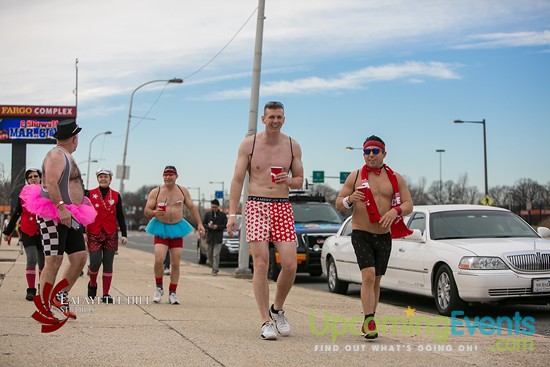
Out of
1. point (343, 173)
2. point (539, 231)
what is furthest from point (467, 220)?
point (343, 173)

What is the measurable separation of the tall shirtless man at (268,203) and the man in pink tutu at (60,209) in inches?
57.8

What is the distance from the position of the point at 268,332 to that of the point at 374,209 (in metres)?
1.52

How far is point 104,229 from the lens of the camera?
11383 mm

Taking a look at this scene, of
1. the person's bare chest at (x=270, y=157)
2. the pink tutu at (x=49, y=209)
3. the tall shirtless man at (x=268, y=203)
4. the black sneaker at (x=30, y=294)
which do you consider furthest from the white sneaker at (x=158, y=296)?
the person's bare chest at (x=270, y=157)

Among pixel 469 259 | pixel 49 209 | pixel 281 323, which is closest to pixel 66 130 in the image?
pixel 49 209

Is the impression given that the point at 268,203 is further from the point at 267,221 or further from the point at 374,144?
the point at 374,144

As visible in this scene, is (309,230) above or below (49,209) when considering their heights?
below

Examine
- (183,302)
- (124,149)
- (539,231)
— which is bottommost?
(183,302)

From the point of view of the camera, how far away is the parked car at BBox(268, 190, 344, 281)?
18281mm

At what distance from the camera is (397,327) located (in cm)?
864

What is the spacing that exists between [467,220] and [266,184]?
5.17 meters

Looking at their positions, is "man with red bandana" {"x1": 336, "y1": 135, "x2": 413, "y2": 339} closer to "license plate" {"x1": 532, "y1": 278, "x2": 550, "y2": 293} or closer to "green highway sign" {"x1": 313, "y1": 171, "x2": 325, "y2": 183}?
"license plate" {"x1": 532, "y1": 278, "x2": 550, "y2": 293}

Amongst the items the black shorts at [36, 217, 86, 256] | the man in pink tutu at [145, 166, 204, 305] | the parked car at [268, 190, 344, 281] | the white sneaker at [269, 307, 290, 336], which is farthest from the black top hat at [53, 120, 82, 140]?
the parked car at [268, 190, 344, 281]

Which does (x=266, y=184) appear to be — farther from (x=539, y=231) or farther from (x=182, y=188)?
(x=539, y=231)
